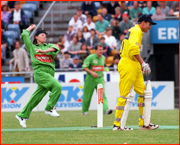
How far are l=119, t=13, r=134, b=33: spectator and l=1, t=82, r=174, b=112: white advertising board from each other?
3.47m

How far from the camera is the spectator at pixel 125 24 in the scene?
2053 centimetres

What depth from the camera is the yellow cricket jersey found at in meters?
8.68

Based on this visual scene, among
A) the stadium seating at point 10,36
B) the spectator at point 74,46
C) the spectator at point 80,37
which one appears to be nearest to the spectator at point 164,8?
the spectator at point 80,37

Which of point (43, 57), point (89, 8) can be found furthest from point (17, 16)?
point (43, 57)

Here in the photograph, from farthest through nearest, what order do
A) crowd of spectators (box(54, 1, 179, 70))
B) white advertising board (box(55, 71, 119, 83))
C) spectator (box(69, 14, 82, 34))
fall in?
spectator (box(69, 14, 82, 34)) → crowd of spectators (box(54, 1, 179, 70)) → white advertising board (box(55, 71, 119, 83))

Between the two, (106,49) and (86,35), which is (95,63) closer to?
(106,49)

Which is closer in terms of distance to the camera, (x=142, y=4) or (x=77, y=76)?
(x=77, y=76)

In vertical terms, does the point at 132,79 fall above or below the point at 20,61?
above

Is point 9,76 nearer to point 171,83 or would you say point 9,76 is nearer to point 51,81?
point 171,83

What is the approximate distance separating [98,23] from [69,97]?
495cm

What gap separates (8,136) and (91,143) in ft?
6.72

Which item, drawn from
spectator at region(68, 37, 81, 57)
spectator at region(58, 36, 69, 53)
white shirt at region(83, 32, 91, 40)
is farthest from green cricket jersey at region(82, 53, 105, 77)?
spectator at region(58, 36, 69, 53)

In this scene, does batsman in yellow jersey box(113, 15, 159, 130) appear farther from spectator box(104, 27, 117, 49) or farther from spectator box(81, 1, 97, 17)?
spectator box(81, 1, 97, 17)

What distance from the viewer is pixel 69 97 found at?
18.2m
